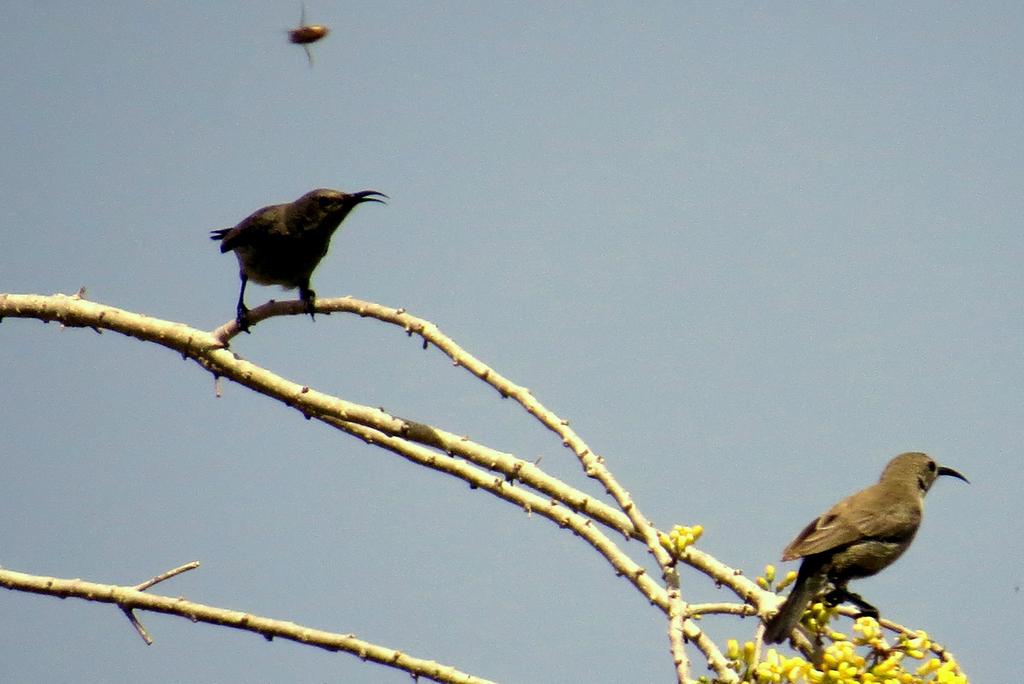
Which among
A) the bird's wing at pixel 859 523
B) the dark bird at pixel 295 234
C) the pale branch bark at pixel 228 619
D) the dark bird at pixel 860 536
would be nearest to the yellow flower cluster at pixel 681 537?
the pale branch bark at pixel 228 619

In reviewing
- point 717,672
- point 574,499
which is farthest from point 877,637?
point 574,499

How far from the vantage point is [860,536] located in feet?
22.8

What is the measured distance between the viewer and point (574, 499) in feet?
15.9

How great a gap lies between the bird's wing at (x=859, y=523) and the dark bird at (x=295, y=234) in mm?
3355

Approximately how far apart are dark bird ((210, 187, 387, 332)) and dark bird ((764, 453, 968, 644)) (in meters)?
3.41

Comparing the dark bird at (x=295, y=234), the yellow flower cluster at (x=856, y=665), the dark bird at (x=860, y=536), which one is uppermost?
the dark bird at (x=295, y=234)

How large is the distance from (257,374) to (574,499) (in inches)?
60.5

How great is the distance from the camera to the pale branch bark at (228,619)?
14.4 feet

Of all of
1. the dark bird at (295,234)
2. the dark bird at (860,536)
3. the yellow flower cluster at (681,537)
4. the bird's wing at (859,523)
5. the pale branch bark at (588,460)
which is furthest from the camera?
the dark bird at (295,234)

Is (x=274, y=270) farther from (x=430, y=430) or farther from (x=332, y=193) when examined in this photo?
(x=430, y=430)

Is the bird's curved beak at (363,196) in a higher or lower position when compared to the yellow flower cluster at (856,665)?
higher

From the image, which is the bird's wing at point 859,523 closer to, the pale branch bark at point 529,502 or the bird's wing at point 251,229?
the pale branch bark at point 529,502

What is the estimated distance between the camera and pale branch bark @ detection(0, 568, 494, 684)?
14.4ft

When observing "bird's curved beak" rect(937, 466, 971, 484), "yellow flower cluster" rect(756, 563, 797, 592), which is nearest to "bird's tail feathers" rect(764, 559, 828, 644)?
"yellow flower cluster" rect(756, 563, 797, 592)
